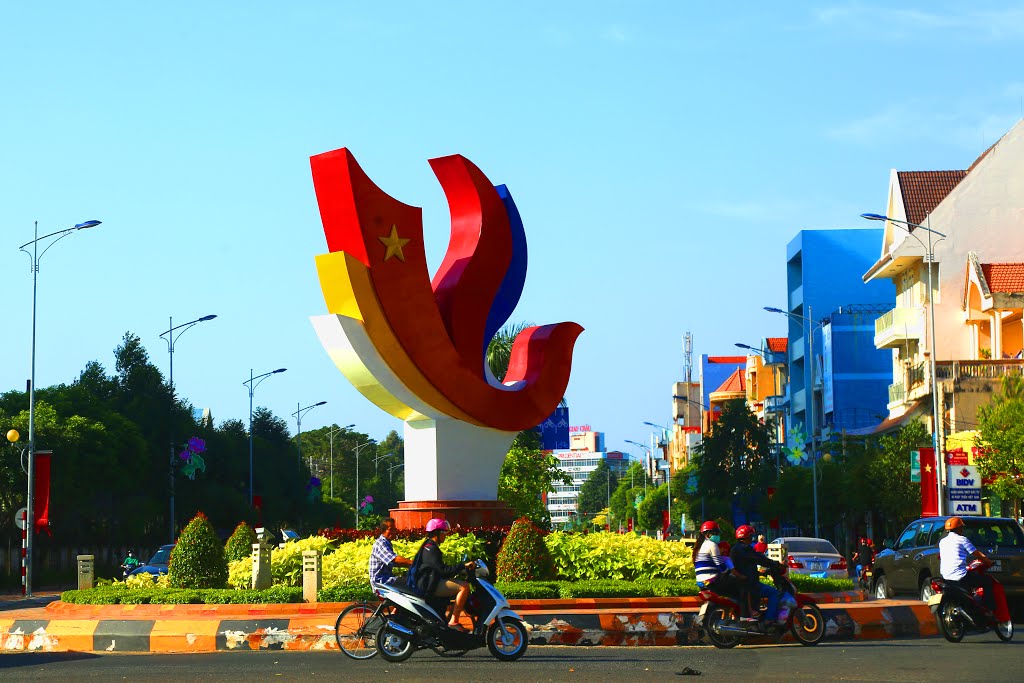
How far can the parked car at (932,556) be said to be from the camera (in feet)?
72.7

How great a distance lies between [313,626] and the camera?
739 inches

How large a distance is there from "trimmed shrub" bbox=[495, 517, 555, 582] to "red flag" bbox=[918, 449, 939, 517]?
24.7 m

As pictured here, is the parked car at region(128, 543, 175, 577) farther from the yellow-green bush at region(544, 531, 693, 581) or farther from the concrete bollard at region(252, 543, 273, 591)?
the yellow-green bush at region(544, 531, 693, 581)

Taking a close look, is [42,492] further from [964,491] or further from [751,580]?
[751,580]

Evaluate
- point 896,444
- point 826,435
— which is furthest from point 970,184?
point 826,435

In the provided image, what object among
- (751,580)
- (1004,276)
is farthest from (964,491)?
(751,580)

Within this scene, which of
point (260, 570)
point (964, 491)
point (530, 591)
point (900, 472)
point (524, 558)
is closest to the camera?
point (530, 591)

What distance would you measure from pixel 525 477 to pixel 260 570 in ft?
78.6

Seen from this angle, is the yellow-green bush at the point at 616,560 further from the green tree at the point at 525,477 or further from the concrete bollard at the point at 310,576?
the green tree at the point at 525,477

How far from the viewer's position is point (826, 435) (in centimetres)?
6962

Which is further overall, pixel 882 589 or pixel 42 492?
pixel 42 492

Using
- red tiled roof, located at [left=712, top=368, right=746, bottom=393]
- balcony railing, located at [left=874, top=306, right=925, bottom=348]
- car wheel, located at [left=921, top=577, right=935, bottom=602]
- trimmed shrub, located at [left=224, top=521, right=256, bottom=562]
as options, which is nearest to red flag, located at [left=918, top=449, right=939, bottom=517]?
balcony railing, located at [left=874, top=306, right=925, bottom=348]

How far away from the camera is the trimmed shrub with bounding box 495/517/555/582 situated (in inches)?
858

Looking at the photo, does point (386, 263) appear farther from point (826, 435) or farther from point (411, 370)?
point (826, 435)
